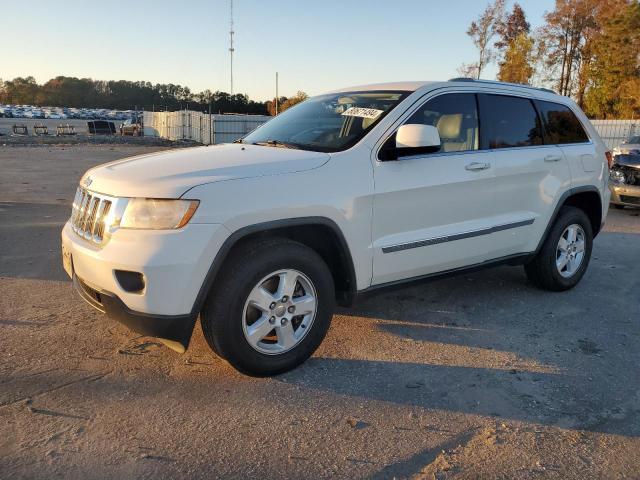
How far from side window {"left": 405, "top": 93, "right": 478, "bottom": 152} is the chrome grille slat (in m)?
2.08

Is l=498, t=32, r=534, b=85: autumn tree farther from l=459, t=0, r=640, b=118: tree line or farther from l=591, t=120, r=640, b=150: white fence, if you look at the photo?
l=591, t=120, r=640, b=150: white fence

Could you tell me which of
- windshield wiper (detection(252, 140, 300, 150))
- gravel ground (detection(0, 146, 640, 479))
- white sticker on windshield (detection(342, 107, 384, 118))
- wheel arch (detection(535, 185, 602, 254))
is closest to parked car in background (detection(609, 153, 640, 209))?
wheel arch (detection(535, 185, 602, 254))

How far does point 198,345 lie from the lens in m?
3.72

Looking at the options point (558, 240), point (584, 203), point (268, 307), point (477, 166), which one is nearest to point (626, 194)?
point (584, 203)

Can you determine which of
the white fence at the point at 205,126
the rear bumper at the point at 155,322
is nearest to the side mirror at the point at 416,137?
the rear bumper at the point at 155,322

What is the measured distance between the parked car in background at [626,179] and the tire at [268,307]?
791 centimetres

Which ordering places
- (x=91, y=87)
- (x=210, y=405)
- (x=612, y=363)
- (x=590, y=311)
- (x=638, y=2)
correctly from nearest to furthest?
(x=210, y=405) < (x=612, y=363) < (x=590, y=311) < (x=638, y=2) < (x=91, y=87)

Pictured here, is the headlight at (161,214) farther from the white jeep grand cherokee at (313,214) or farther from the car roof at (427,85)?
the car roof at (427,85)

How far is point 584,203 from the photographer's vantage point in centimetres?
529

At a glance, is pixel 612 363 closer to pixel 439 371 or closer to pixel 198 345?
pixel 439 371

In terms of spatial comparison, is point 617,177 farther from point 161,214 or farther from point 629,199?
point 161,214

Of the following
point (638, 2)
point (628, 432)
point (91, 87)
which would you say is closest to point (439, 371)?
point (628, 432)

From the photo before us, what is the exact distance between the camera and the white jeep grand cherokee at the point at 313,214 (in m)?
2.88

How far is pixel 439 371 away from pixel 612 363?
1.19 meters
